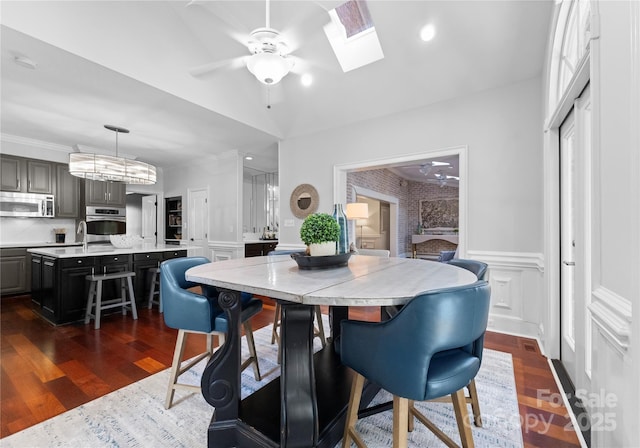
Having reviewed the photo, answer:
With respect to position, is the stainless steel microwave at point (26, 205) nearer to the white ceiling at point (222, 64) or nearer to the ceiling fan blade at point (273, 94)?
the white ceiling at point (222, 64)

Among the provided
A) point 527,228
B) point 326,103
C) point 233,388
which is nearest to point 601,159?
point 233,388

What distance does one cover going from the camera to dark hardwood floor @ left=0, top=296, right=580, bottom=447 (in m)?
1.70

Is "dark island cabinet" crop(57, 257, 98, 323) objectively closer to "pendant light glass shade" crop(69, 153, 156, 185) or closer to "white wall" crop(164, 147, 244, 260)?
"pendant light glass shade" crop(69, 153, 156, 185)

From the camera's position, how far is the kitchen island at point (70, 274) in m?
3.34

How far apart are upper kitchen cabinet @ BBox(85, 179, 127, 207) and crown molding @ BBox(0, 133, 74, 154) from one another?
676mm

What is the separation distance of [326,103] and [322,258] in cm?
323

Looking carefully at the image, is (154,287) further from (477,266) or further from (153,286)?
(477,266)

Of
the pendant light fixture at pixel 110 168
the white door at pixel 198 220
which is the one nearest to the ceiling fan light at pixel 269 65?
the pendant light fixture at pixel 110 168

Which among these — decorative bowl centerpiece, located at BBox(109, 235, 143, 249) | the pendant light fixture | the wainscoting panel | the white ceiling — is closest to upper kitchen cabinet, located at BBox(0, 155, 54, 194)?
the white ceiling

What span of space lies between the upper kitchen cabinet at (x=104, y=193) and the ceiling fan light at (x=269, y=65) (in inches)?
209

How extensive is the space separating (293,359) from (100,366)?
2159mm

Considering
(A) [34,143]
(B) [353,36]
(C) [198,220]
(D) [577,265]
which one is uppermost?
(B) [353,36]

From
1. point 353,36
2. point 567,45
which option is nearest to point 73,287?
point 353,36

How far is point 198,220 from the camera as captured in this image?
254 inches
